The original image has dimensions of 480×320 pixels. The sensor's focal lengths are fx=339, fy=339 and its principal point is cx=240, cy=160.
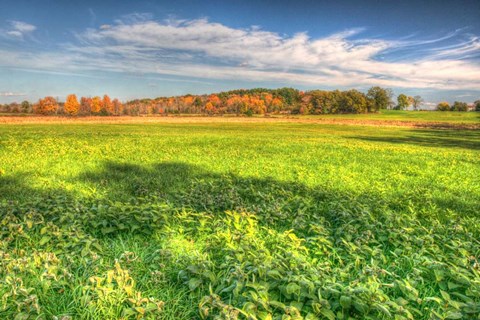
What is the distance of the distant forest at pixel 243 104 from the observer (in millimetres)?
121375

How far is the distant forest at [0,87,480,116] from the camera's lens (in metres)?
121

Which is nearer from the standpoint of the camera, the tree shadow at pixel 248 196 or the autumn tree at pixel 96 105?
the tree shadow at pixel 248 196

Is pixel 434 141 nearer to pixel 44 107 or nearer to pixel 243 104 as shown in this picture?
pixel 243 104

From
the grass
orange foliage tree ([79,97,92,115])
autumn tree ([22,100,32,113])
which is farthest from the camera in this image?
orange foliage tree ([79,97,92,115])

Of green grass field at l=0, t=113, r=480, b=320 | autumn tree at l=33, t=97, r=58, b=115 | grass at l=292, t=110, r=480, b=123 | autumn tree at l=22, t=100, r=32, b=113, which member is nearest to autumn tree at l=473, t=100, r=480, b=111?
grass at l=292, t=110, r=480, b=123

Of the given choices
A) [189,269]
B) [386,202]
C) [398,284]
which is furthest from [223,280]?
[386,202]

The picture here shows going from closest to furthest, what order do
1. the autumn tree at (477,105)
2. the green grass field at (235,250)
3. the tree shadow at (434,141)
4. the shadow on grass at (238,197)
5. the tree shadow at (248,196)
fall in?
1. the green grass field at (235,250)
2. the shadow on grass at (238,197)
3. the tree shadow at (248,196)
4. the tree shadow at (434,141)
5. the autumn tree at (477,105)

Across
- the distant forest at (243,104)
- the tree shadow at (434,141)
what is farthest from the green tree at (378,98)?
the tree shadow at (434,141)

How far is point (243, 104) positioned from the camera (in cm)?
14025

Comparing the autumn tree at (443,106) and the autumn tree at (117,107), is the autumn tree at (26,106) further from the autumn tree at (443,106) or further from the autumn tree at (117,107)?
the autumn tree at (443,106)

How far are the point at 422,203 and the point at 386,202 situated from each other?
3.09ft

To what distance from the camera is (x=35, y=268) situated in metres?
4.14

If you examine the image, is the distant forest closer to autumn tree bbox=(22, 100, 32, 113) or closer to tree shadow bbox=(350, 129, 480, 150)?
autumn tree bbox=(22, 100, 32, 113)

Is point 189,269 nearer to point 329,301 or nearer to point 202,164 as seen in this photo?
point 329,301
